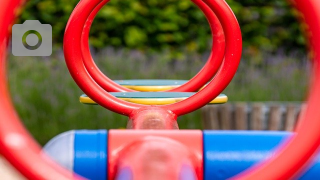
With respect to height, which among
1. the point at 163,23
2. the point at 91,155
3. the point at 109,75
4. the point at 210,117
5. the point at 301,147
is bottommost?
the point at 210,117

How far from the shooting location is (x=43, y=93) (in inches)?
188

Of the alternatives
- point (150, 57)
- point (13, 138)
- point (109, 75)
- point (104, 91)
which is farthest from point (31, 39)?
point (13, 138)

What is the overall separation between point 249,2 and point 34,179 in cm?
550

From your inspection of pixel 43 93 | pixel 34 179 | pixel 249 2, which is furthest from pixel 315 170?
pixel 249 2

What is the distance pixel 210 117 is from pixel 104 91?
2.73 meters

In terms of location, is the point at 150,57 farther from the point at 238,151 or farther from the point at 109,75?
the point at 238,151

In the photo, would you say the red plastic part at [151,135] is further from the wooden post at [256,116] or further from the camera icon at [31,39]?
the camera icon at [31,39]

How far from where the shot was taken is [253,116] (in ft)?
14.8

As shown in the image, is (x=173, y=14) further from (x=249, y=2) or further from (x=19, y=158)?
(x=19, y=158)

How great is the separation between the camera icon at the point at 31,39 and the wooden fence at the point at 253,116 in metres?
1.67

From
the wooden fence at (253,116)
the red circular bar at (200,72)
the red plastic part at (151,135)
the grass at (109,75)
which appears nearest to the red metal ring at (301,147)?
the red plastic part at (151,135)

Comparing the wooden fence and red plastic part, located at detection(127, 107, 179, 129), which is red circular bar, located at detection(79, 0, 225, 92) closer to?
red plastic part, located at detection(127, 107, 179, 129)

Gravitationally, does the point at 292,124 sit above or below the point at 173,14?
below

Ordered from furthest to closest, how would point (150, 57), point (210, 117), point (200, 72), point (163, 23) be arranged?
point (163, 23)
point (150, 57)
point (210, 117)
point (200, 72)
